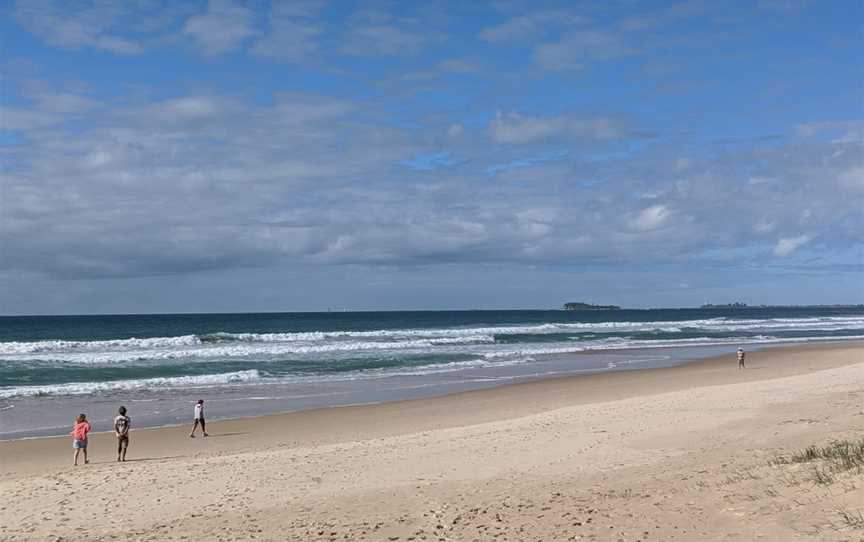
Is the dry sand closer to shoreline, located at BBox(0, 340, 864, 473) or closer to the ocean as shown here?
shoreline, located at BBox(0, 340, 864, 473)

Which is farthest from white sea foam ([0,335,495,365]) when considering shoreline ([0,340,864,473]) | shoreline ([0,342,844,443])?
shoreline ([0,340,864,473])

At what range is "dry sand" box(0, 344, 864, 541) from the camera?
884 cm

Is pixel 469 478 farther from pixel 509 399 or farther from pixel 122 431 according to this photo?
pixel 509 399

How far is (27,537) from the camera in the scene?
986 centimetres

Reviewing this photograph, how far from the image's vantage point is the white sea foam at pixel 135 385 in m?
26.4

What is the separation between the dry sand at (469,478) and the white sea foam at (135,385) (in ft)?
30.2

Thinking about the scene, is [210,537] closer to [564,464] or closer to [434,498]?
[434,498]

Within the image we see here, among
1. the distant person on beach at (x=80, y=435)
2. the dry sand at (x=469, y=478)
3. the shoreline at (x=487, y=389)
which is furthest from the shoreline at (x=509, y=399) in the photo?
the distant person on beach at (x=80, y=435)

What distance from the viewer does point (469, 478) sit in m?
12.1

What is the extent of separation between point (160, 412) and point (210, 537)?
44.8 feet

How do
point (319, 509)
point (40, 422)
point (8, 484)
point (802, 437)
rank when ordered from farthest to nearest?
point (40, 422)
point (802, 437)
point (8, 484)
point (319, 509)

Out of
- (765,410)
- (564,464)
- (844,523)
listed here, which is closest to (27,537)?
(564,464)

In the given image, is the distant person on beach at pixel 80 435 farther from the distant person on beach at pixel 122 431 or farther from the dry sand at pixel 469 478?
the distant person on beach at pixel 122 431

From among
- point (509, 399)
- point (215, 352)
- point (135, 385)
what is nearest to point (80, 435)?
point (509, 399)
